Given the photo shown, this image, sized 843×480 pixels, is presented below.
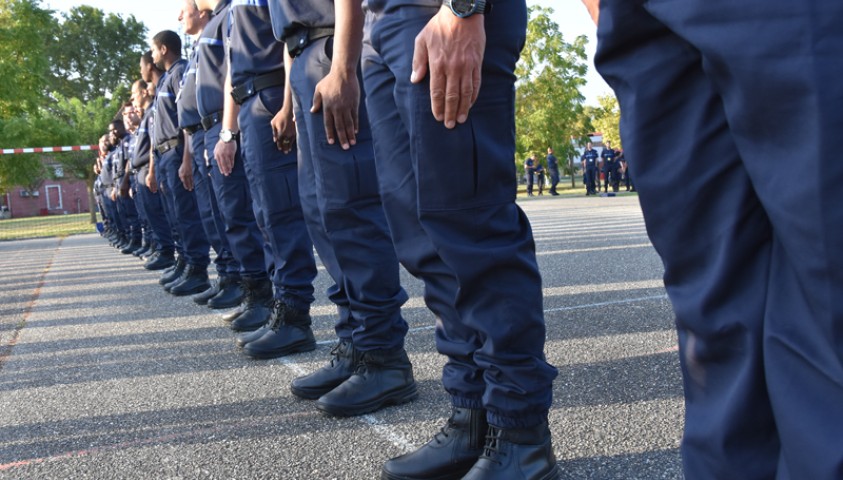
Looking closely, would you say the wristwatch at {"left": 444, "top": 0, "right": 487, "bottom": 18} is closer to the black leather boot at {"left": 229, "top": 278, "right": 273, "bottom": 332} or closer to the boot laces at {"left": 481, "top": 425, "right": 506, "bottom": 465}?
the boot laces at {"left": 481, "top": 425, "right": 506, "bottom": 465}

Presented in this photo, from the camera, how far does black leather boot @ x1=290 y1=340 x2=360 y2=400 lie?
294cm

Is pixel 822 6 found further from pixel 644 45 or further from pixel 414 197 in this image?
pixel 414 197

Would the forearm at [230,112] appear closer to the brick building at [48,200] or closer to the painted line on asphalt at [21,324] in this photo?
the painted line on asphalt at [21,324]

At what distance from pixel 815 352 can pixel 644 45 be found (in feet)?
1.56

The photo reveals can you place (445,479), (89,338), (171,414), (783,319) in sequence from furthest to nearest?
(89,338), (171,414), (445,479), (783,319)

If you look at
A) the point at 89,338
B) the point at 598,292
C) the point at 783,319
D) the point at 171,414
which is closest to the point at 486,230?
the point at 783,319

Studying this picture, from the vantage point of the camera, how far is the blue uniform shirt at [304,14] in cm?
283

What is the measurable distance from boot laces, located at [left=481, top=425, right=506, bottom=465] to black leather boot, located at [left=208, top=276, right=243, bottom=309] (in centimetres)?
386

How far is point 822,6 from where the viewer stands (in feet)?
2.85

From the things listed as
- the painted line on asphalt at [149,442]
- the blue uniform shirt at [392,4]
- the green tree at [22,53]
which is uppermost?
the green tree at [22,53]

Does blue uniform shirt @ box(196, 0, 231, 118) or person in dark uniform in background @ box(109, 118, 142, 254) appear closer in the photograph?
blue uniform shirt @ box(196, 0, 231, 118)

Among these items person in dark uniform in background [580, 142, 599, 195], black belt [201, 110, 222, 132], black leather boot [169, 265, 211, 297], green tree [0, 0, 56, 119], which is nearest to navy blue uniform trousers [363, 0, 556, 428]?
black belt [201, 110, 222, 132]

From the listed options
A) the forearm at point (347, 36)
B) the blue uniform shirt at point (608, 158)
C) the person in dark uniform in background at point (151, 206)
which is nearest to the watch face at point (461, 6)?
the forearm at point (347, 36)

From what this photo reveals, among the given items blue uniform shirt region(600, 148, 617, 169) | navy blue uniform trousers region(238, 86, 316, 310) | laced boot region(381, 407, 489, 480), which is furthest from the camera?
blue uniform shirt region(600, 148, 617, 169)
